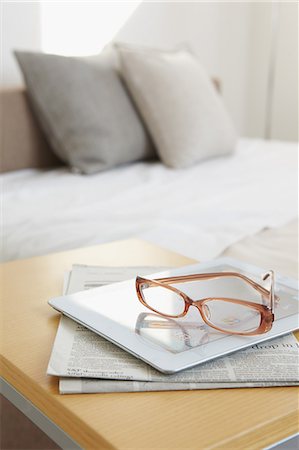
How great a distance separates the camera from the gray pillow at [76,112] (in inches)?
75.2

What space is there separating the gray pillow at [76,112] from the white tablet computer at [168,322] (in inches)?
43.6

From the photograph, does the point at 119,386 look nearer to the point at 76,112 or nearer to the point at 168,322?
the point at 168,322

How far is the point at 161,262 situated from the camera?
987mm

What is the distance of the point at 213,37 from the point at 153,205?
1.71m

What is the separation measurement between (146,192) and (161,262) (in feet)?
2.27

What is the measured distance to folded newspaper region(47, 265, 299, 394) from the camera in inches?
23.5

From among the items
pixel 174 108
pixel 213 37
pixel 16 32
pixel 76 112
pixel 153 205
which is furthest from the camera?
pixel 213 37

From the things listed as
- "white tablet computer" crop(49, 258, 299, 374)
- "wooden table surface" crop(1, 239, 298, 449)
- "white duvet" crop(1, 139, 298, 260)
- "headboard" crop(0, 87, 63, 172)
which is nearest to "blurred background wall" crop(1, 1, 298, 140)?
"headboard" crop(0, 87, 63, 172)

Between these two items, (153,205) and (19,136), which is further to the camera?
(19,136)

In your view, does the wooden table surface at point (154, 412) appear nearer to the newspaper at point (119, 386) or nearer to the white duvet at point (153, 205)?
the newspaper at point (119, 386)

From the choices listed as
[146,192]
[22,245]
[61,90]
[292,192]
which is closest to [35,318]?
[22,245]

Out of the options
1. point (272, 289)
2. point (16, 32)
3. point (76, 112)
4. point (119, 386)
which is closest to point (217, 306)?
point (272, 289)

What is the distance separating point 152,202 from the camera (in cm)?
156

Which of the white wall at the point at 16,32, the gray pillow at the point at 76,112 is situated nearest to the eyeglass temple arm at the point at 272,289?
the gray pillow at the point at 76,112
